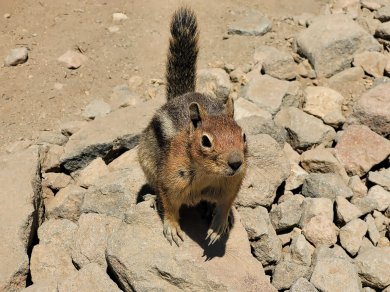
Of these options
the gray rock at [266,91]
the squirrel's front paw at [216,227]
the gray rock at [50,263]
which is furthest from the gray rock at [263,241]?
the gray rock at [266,91]

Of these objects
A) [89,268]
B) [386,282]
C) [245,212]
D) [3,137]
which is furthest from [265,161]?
[3,137]

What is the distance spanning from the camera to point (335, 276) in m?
4.82

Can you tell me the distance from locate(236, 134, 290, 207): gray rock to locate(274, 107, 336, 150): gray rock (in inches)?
25.3

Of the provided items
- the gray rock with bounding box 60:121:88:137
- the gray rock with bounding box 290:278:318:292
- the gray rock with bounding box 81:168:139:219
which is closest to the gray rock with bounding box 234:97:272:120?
the gray rock with bounding box 81:168:139:219

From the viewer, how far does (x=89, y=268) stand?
15.6ft

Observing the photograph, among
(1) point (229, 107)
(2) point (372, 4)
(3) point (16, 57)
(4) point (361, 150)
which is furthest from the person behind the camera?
(2) point (372, 4)

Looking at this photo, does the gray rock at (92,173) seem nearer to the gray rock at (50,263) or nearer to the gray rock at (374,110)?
the gray rock at (50,263)

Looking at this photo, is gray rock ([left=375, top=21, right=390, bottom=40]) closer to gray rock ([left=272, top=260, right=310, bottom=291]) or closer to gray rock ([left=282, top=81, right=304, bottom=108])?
gray rock ([left=282, top=81, right=304, bottom=108])

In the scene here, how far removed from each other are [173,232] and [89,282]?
35.3 inches

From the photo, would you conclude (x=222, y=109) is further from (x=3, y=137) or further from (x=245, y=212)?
(x=3, y=137)

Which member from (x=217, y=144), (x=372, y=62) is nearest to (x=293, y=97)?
(x=372, y=62)

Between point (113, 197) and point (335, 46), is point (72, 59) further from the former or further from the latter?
point (335, 46)

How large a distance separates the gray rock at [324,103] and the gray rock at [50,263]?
12.6 feet

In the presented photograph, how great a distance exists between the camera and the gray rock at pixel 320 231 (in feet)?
17.6
